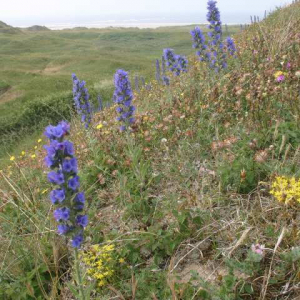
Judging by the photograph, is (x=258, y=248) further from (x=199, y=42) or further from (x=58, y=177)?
(x=199, y=42)

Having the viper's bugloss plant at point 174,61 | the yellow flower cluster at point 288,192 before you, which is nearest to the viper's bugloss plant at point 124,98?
the yellow flower cluster at point 288,192

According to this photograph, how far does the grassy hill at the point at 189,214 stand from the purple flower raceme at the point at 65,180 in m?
0.29

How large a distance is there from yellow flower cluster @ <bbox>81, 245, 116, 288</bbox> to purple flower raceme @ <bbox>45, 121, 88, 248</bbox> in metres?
0.69

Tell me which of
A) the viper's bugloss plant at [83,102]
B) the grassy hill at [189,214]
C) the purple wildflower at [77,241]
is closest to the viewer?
the purple wildflower at [77,241]

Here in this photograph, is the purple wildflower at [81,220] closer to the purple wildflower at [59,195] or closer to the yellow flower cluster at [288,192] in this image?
the purple wildflower at [59,195]

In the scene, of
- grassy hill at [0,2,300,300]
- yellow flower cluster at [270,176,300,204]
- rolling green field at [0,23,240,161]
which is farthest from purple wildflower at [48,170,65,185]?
rolling green field at [0,23,240,161]

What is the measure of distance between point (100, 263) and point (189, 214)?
0.91m

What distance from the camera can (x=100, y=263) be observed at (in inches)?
118

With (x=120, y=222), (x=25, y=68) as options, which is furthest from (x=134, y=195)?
(x=25, y=68)

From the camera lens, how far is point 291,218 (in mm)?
2867

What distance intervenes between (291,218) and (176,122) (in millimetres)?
2568

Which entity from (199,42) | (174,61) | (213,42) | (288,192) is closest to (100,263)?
(288,192)

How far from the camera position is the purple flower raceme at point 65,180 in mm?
2113

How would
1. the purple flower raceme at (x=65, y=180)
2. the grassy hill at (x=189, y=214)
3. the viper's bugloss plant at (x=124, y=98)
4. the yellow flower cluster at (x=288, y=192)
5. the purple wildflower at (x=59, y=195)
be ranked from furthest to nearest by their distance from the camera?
the viper's bugloss plant at (x=124, y=98), the yellow flower cluster at (x=288, y=192), the grassy hill at (x=189, y=214), the purple wildflower at (x=59, y=195), the purple flower raceme at (x=65, y=180)
